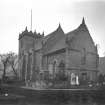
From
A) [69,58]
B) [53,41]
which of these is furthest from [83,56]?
[53,41]

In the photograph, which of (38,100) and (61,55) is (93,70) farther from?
(38,100)

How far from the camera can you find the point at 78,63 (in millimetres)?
42812

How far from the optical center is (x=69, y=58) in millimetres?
41250

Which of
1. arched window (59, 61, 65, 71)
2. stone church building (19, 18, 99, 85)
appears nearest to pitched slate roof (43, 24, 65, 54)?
stone church building (19, 18, 99, 85)

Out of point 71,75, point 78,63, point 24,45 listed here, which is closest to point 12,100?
point 71,75

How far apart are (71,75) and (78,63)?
400 cm

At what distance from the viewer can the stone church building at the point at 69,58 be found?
136 ft

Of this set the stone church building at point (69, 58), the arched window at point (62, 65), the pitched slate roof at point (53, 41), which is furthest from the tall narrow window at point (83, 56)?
the pitched slate roof at point (53, 41)

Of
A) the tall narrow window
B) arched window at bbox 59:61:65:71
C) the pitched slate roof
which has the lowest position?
arched window at bbox 59:61:65:71

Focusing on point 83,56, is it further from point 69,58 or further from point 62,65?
point 62,65

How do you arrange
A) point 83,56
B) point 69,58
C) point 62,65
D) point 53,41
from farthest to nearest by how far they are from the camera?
point 53,41 → point 83,56 → point 62,65 → point 69,58

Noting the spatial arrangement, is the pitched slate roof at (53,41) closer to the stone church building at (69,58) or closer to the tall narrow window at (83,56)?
the stone church building at (69,58)

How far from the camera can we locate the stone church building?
1634 inches

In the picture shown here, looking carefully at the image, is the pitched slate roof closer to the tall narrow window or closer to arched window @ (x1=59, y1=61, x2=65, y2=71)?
arched window @ (x1=59, y1=61, x2=65, y2=71)
